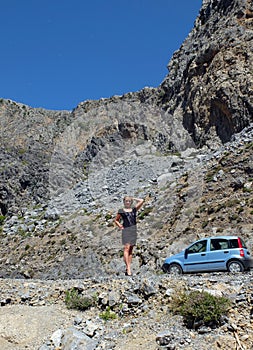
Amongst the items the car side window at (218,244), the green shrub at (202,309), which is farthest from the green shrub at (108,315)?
the car side window at (218,244)

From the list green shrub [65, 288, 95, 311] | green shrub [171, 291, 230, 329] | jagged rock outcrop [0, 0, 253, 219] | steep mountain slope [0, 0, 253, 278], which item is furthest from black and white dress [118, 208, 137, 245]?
jagged rock outcrop [0, 0, 253, 219]

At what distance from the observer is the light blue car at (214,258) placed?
32.4 feet

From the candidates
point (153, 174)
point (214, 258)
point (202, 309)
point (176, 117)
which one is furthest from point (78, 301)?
point (176, 117)

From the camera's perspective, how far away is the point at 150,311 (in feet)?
22.9

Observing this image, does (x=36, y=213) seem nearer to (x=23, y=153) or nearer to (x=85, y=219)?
(x=85, y=219)

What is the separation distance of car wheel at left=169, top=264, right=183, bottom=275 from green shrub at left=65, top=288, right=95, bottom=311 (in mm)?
3884

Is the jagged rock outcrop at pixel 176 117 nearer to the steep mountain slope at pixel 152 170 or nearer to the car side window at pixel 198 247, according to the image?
the steep mountain slope at pixel 152 170

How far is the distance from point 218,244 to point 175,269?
164 centimetres

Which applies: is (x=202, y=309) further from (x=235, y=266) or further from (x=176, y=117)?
(x=176, y=117)

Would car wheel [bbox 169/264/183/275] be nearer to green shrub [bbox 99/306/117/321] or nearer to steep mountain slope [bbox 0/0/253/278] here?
steep mountain slope [bbox 0/0/253/278]

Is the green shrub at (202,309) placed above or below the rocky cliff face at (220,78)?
below

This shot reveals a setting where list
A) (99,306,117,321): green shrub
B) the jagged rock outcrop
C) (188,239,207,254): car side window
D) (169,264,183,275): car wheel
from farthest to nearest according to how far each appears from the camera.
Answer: the jagged rock outcrop
(169,264,183,275): car wheel
(188,239,207,254): car side window
(99,306,117,321): green shrub

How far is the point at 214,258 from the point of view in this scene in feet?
33.6

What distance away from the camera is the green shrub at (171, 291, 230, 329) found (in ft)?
19.9
